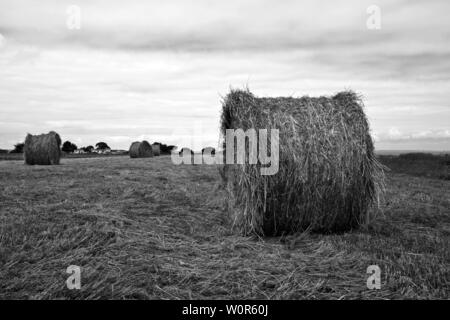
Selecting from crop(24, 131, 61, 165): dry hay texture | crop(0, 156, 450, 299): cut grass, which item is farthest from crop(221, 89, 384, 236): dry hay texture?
crop(24, 131, 61, 165): dry hay texture

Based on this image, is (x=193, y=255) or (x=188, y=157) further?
(x=188, y=157)

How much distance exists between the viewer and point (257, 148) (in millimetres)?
5387

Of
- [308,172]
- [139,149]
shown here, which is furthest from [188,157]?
[308,172]

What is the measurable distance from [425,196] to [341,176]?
15.2 feet

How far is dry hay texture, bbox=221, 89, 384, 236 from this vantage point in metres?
5.32

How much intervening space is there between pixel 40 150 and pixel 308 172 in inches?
→ 597

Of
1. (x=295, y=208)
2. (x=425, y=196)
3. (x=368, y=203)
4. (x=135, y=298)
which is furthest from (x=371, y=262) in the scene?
(x=425, y=196)

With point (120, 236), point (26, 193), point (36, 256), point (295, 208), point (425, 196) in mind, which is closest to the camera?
point (36, 256)

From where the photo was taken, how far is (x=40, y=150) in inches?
687

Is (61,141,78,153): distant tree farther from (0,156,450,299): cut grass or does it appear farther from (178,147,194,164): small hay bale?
(0,156,450,299): cut grass

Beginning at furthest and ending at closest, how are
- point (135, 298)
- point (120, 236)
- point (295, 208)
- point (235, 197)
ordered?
1. point (235, 197)
2. point (295, 208)
3. point (120, 236)
4. point (135, 298)

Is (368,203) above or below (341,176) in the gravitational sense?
below

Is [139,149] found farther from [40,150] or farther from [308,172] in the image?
[308,172]
